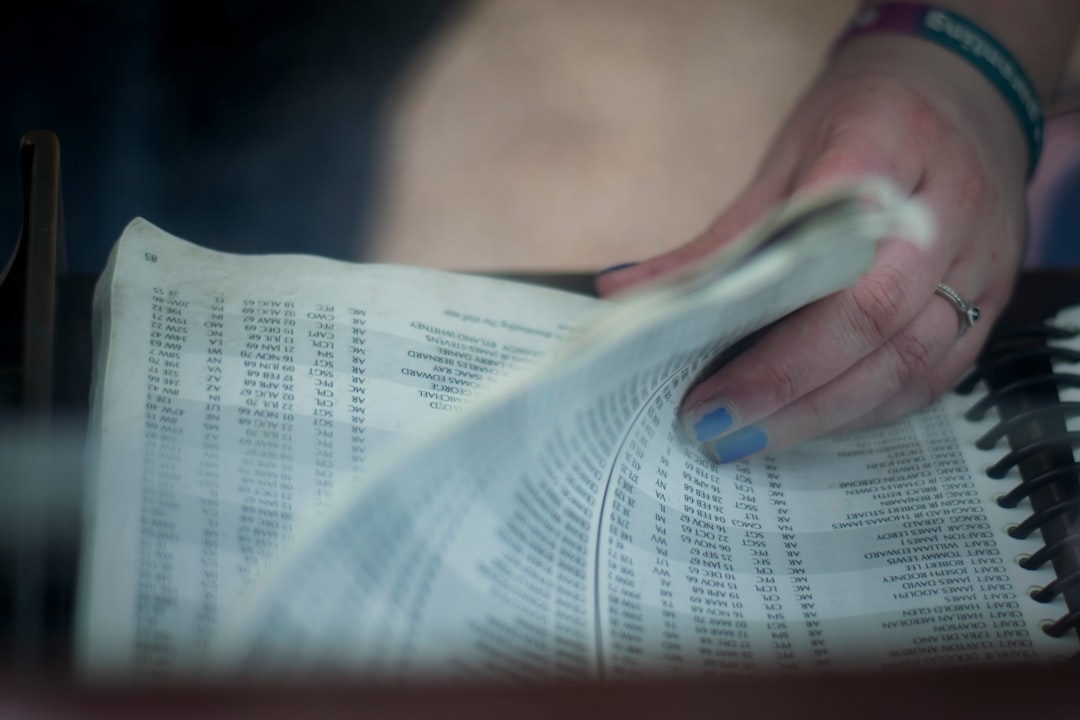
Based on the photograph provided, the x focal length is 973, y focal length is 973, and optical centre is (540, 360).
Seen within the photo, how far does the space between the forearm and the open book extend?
0.90 ft

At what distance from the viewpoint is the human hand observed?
47cm

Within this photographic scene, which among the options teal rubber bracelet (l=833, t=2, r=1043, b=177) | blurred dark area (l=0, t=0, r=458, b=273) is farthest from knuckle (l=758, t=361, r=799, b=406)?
blurred dark area (l=0, t=0, r=458, b=273)

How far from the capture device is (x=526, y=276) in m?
0.55

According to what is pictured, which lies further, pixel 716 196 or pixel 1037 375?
pixel 716 196

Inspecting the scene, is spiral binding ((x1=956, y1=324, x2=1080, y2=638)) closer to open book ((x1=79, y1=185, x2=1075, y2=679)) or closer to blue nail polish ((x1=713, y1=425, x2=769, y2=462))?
open book ((x1=79, y1=185, x2=1075, y2=679))

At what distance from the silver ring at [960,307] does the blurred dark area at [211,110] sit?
1.78 ft

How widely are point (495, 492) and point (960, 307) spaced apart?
12.5 inches

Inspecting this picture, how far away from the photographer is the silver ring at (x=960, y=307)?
21.2 inches

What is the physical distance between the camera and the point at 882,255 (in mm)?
506

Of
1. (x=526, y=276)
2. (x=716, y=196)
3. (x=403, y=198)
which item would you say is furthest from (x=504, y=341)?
(x=716, y=196)

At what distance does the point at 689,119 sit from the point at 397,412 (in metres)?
0.94

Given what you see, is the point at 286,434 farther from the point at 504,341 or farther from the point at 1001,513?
the point at 1001,513

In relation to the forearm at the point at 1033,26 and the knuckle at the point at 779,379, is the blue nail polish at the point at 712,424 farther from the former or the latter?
the forearm at the point at 1033,26

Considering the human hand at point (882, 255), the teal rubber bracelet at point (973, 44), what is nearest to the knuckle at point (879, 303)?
the human hand at point (882, 255)
